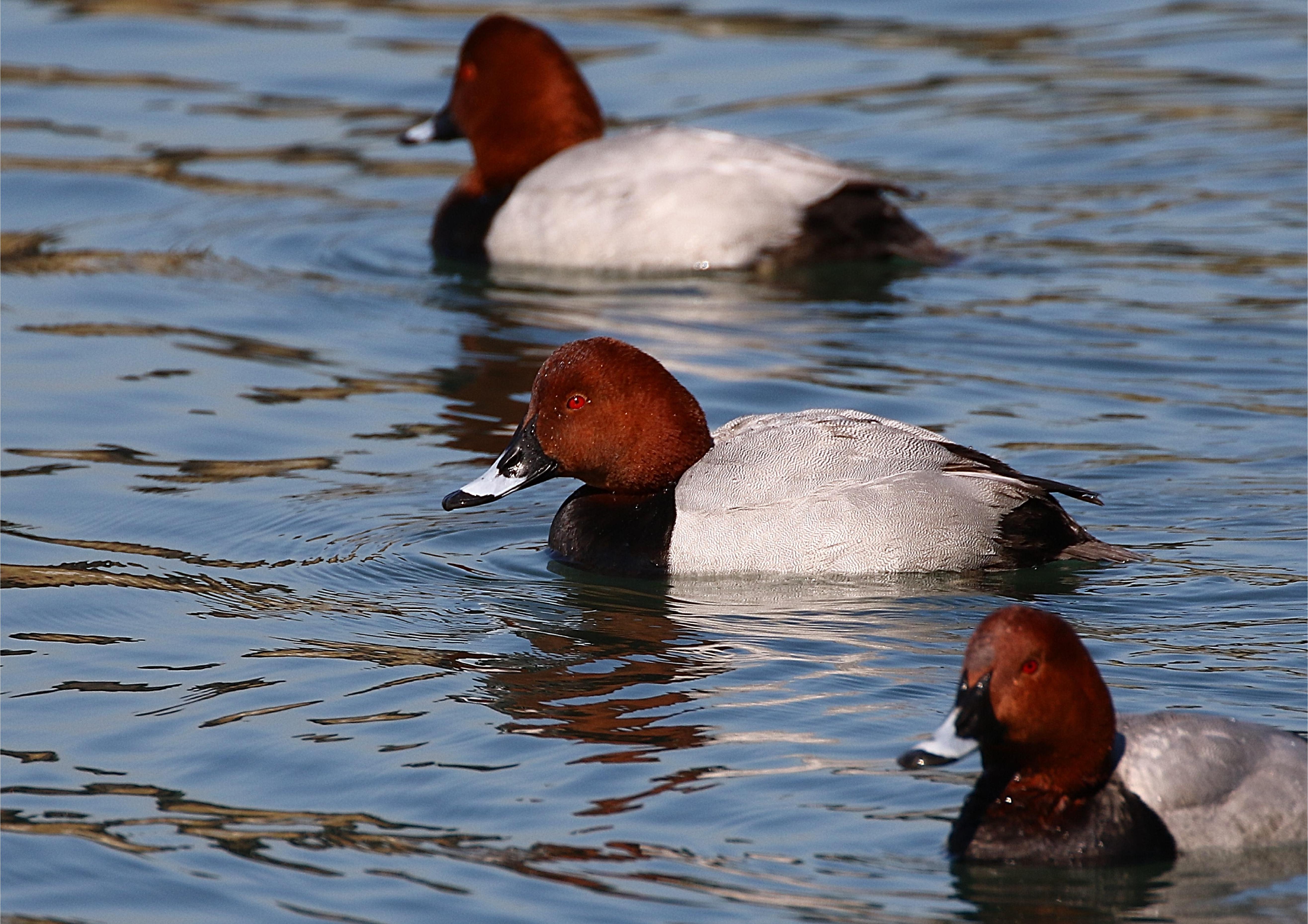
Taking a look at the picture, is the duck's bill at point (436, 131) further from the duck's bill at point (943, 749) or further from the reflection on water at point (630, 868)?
the duck's bill at point (943, 749)

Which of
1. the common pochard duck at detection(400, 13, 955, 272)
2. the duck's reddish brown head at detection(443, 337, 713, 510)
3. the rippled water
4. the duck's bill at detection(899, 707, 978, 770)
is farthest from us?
the common pochard duck at detection(400, 13, 955, 272)

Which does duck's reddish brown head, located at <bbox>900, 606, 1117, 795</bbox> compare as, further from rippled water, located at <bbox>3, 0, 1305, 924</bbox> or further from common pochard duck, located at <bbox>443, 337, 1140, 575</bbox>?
common pochard duck, located at <bbox>443, 337, 1140, 575</bbox>

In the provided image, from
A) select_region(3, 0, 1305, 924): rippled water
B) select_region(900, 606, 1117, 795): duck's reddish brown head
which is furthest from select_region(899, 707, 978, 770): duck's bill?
select_region(3, 0, 1305, 924): rippled water

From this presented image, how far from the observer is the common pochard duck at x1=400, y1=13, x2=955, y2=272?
11031mm

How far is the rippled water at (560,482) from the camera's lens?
5.05m

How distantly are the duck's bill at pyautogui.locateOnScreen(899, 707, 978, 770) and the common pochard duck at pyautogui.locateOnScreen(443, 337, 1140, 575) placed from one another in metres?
2.22

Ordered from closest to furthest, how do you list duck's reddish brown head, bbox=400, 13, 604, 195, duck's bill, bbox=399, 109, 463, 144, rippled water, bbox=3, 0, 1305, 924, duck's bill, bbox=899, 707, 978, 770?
duck's bill, bbox=899, 707, 978, 770, rippled water, bbox=3, 0, 1305, 924, duck's reddish brown head, bbox=400, 13, 604, 195, duck's bill, bbox=399, 109, 463, 144

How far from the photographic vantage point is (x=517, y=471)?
724 centimetres

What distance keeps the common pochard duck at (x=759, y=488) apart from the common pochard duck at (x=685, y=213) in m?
3.99

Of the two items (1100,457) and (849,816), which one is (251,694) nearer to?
(849,816)

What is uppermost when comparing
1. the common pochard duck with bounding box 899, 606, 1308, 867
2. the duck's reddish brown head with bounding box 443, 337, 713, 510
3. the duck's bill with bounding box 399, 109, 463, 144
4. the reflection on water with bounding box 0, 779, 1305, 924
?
the duck's bill with bounding box 399, 109, 463, 144

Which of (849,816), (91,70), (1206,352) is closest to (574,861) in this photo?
(849,816)

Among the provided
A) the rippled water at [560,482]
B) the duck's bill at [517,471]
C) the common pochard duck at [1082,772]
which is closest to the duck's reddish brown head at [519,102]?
the rippled water at [560,482]

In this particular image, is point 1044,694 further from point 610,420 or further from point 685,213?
point 685,213
